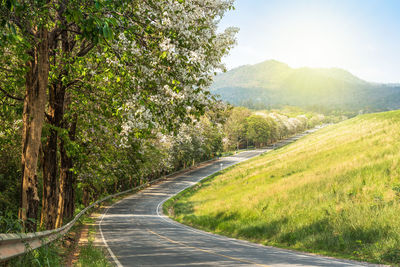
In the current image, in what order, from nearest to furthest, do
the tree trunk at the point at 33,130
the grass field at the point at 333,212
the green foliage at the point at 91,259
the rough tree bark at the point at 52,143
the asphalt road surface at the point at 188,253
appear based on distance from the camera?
1. the green foliage at the point at 91,259
2. the tree trunk at the point at 33,130
3. the asphalt road surface at the point at 188,253
4. the rough tree bark at the point at 52,143
5. the grass field at the point at 333,212

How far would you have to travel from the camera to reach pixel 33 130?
31.1 feet

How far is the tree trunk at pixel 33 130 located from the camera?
940 cm

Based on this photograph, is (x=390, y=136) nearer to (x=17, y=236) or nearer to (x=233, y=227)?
(x=233, y=227)

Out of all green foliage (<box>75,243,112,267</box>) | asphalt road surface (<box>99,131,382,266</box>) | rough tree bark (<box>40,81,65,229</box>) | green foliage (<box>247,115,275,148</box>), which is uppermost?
green foliage (<box>247,115,275,148</box>)

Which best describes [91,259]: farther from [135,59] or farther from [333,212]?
[333,212]

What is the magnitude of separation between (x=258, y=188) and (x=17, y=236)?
2784 centimetres

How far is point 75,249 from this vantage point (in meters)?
13.7

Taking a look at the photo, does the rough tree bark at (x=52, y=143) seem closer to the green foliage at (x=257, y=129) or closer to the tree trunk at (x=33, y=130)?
the tree trunk at (x=33, y=130)

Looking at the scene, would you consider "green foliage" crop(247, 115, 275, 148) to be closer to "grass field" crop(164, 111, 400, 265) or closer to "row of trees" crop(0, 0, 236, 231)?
"grass field" crop(164, 111, 400, 265)

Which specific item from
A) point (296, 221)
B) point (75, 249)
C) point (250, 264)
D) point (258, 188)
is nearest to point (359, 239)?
point (296, 221)

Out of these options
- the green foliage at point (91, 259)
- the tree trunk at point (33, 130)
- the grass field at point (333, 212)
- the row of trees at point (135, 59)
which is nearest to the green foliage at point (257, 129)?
the grass field at point (333, 212)

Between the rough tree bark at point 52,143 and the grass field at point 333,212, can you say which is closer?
the rough tree bark at point 52,143

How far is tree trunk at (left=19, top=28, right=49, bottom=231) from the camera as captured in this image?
940 cm

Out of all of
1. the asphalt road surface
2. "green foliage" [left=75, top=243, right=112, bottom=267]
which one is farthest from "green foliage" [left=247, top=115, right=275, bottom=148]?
"green foliage" [left=75, top=243, right=112, bottom=267]
